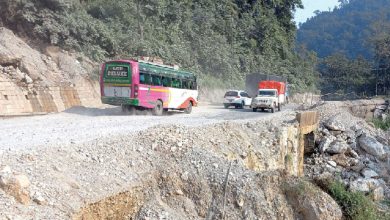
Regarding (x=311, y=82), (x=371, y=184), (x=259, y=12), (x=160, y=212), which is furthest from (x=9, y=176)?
(x=311, y=82)

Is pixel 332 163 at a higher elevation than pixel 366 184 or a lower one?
higher

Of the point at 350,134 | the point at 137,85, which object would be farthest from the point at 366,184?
the point at 137,85

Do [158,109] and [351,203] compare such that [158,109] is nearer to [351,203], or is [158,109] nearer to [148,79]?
[148,79]

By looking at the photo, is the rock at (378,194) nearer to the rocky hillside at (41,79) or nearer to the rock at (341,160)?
the rock at (341,160)

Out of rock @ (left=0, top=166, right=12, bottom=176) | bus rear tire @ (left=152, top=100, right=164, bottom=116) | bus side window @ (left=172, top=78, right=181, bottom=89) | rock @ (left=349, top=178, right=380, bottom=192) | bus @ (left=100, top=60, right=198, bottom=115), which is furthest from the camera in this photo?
bus side window @ (left=172, top=78, right=181, bottom=89)

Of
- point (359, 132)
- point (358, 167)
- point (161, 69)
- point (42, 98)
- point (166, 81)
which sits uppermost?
point (161, 69)

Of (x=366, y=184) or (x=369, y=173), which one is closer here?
(x=366, y=184)

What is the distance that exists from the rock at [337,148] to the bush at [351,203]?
38.8 feet

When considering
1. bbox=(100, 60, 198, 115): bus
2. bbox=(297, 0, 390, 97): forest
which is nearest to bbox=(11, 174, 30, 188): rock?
bbox=(100, 60, 198, 115): bus

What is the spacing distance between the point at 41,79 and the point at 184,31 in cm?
2595

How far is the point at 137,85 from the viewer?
21.4 m

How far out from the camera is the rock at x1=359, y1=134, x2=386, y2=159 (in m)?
27.0

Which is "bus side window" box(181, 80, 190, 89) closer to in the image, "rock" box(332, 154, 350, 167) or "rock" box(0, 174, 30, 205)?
"rock" box(332, 154, 350, 167)

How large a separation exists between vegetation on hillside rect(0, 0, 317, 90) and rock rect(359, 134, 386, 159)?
1816cm
